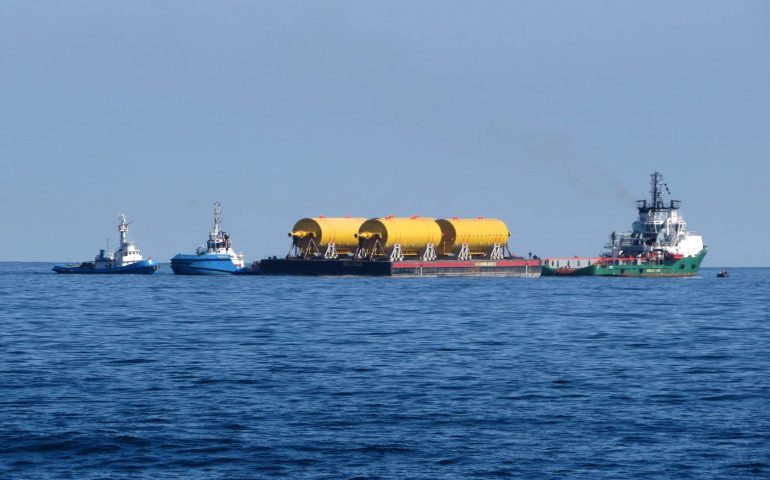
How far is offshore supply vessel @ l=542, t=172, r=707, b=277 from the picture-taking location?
579 ft

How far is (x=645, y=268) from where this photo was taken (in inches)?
6924

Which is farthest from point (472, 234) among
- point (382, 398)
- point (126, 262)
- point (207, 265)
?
point (382, 398)

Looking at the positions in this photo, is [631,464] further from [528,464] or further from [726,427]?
[726,427]

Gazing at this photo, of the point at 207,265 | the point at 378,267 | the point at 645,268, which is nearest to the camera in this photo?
the point at 378,267

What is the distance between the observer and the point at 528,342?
5844 centimetres

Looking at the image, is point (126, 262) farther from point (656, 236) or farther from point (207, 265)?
point (656, 236)

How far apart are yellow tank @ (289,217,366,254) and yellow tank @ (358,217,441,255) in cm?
289

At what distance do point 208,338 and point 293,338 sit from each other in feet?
14.7

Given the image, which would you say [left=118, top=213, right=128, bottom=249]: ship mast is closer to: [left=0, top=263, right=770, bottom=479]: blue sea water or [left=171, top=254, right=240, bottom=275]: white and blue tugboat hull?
[left=171, top=254, right=240, bottom=275]: white and blue tugboat hull

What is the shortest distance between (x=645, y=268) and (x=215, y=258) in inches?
2610

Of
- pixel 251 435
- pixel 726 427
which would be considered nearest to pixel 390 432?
pixel 251 435

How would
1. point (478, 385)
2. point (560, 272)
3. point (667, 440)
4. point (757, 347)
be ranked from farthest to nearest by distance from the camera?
point (560, 272)
point (757, 347)
point (478, 385)
point (667, 440)

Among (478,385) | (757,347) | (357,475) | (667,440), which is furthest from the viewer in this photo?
(757,347)

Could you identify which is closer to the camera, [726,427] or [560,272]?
[726,427]
